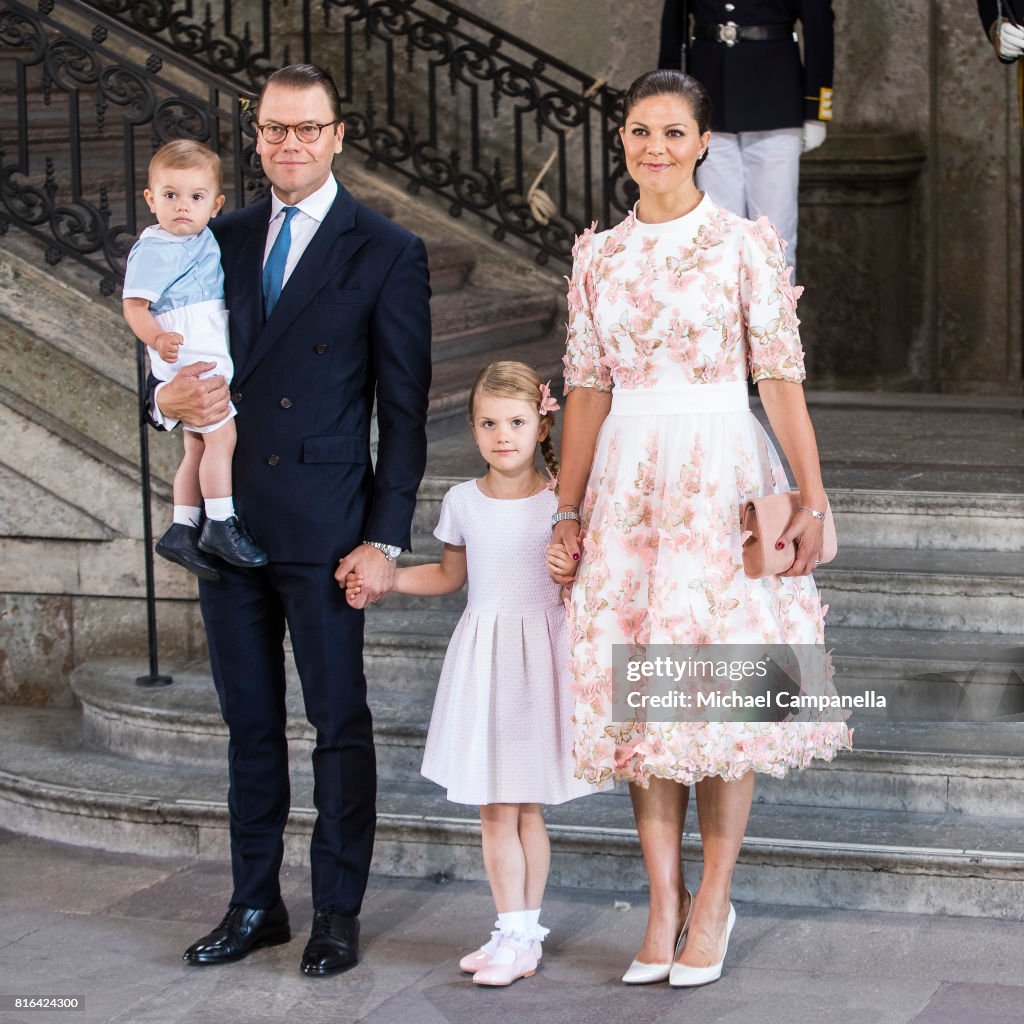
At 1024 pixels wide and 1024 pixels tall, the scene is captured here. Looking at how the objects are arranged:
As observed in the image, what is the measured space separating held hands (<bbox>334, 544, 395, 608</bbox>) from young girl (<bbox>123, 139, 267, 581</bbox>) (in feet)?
0.62

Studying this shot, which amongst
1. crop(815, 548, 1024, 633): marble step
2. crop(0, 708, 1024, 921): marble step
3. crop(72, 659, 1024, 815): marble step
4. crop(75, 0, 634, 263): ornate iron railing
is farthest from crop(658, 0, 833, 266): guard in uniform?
crop(0, 708, 1024, 921): marble step

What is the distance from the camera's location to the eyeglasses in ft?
14.1

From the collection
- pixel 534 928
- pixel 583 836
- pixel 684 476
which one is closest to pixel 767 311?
pixel 684 476

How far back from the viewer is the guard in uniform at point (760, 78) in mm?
7668

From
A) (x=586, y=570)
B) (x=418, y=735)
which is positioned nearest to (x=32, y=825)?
(x=418, y=735)

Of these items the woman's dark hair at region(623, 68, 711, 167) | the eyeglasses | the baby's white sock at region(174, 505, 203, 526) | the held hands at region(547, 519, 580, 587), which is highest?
the woman's dark hair at region(623, 68, 711, 167)

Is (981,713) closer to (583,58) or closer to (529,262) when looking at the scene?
(529,262)

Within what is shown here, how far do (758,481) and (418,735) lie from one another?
1.67 metres

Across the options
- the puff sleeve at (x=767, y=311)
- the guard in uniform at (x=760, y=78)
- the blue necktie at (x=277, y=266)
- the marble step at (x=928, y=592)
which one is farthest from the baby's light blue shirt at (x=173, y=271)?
the guard in uniform at (x=760, y=78)

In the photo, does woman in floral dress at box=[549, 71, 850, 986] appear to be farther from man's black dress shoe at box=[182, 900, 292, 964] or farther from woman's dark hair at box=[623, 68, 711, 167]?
man's black dress shoe at box=[182, 900, 292, 964]

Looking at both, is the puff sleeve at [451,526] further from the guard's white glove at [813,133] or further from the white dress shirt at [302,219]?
the guard's white glove at [813,133]

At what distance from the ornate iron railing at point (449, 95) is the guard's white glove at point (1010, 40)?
1944 mm

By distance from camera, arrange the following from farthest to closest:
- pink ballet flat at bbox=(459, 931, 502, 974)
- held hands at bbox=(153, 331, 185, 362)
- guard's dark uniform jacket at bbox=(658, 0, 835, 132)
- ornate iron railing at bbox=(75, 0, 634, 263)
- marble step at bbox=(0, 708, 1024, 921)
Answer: ornate iron railing at bbox=(75, 0, 634, 263), guard's dark uniform jacket at bbox=(658, 0, 835, 132), marble step at bbox=(0, 708, 1024, 921), pink ballet flat at bbox=(459, 931, 502, 974), held hands at bbox=(153, 331, 185, 362)

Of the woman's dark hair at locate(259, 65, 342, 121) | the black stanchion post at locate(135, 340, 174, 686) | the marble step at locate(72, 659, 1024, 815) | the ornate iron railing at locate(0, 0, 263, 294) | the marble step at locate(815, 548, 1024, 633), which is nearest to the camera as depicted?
the woman's dark hair at locate(259, 65, 342, 121)
